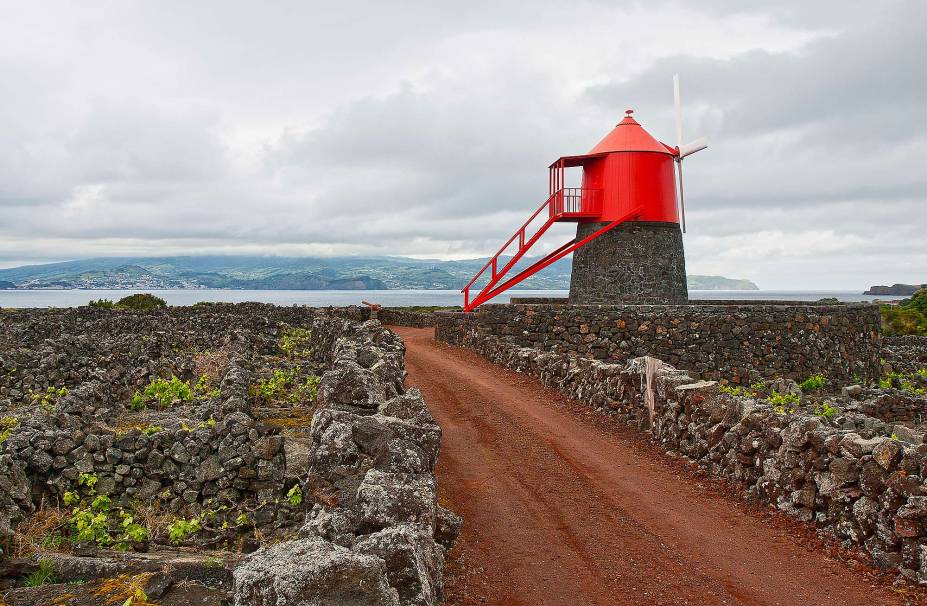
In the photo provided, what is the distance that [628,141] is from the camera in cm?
2716

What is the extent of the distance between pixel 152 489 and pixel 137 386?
31.5 feet

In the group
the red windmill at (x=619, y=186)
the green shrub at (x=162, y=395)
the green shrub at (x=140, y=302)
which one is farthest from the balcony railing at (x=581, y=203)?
the green shrub at (x=140, y=302)

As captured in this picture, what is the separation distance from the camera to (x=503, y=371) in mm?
20562

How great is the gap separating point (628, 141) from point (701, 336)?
8787 millimetres

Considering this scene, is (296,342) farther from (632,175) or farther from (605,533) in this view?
(605,533)

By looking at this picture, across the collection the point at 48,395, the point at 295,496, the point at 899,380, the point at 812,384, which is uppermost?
the point at 48,395

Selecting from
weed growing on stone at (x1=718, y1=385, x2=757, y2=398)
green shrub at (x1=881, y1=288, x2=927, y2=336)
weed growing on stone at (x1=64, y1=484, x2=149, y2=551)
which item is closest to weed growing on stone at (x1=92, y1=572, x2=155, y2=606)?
weed growing on stone at (x1=64, y1=484, x2=149, y2=551)

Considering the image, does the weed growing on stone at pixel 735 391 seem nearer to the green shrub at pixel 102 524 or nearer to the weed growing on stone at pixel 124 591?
the green shrub at pixel 102 524

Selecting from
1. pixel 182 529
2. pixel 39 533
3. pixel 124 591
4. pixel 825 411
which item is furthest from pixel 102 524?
pixel 825 411

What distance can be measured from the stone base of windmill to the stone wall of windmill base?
3292 millimetres

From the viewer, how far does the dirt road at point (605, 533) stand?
6656 millimetres

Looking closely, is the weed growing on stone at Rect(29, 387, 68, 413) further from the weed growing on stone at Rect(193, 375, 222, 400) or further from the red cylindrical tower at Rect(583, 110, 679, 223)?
the red cylindrical tower at Rect(583, 110, 679, 223)

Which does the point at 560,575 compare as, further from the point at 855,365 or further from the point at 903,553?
the point at 855,365

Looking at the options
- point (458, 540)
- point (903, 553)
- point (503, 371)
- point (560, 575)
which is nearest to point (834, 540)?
point (903, 553)
